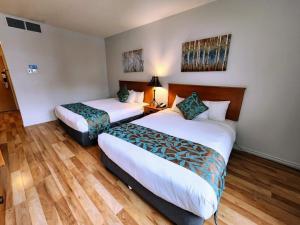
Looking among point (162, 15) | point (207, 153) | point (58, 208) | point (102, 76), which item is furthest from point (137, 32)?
point (58, 208)

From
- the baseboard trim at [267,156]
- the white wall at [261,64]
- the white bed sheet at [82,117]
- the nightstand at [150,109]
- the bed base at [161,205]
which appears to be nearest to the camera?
the bed base at [161,205]

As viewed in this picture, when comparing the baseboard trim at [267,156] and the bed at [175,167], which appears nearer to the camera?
the bed at [175,167]

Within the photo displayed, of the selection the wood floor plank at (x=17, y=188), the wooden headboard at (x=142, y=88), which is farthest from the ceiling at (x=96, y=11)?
the wood floor plank at (x=17, y=188)

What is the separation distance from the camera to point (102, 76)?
520 centimetres

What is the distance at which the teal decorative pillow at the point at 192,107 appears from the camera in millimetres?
2516

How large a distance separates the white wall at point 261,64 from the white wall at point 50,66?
3.17 metres

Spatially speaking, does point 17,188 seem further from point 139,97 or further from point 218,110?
point 218,110

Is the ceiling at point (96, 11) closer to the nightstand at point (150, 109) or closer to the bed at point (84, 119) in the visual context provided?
the bed at point (84, 119)

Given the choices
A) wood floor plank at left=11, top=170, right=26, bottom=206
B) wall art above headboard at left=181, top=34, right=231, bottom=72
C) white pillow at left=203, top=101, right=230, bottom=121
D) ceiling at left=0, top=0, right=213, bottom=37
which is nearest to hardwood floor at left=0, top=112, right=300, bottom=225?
wood floor plank at left=11, top=170, right=26, bottom=206

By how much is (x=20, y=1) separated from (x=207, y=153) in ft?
13.4

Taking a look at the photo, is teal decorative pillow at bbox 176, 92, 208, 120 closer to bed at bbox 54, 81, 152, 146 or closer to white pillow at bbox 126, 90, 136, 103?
bed at bbox 54, 81, 152, 146

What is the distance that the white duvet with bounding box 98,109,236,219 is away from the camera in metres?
1.09

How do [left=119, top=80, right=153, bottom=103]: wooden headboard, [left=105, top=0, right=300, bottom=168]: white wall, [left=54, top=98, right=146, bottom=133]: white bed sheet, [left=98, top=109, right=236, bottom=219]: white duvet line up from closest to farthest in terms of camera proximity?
[left=98, top=109, right=236, bottom=219]: white duvet < [left=105, top=0, right=300, bottom=168]: white wall < [left=54, top=98, right=146, bottom=133]: white bed sheet < [left=119, top=80, right=153, bottom=103]: wooden headboard

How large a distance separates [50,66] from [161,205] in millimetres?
4520
